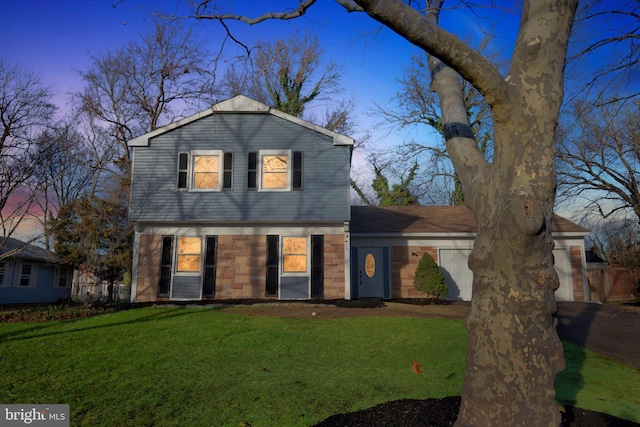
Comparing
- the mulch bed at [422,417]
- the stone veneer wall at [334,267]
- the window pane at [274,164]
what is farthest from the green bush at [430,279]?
the mulch bed at [422,417]

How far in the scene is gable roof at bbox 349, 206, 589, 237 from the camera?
17297mm

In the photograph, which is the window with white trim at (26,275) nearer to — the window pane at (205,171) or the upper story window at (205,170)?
the upper story window at (205,170)

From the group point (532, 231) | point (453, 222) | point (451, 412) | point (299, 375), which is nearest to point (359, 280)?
point (453, 222)

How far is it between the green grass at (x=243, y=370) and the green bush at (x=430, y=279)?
4.62 metres

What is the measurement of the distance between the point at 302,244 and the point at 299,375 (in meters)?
8.93

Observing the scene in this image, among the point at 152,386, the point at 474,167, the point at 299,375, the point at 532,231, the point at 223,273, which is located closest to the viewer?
the point at 532,231

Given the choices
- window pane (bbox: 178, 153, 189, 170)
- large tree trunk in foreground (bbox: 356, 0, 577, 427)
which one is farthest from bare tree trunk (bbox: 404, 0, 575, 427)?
window pane (bbox: 178, 153, 189, 170)

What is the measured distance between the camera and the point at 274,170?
616 inches

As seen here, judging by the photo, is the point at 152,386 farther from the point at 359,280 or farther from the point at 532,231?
the point at 359,280

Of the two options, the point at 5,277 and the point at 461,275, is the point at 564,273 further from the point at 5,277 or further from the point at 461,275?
→ the point at 5,277

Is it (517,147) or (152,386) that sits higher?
(517,147)

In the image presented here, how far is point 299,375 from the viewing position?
654 centimetres

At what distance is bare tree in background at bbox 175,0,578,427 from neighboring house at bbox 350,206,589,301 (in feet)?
44.3

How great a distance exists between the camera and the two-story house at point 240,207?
598 inches
